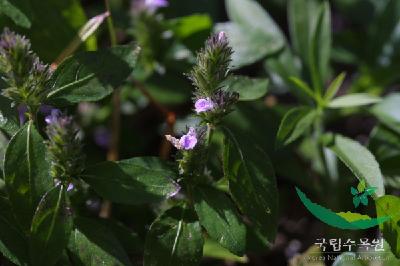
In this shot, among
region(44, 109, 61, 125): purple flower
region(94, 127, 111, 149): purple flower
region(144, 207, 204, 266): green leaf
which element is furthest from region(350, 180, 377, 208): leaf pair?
region(94, 127, 111, 149): purple flower

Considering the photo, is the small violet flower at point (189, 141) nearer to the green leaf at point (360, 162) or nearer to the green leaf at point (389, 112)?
the green leaf at point (360, 162)

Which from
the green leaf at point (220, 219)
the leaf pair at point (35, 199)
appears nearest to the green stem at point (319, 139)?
the green leaf at point (220, 219)

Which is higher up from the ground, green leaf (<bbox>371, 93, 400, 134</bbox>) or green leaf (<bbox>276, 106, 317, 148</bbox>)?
green leaf (<bbox>276, 106, 317, 148</bbox>)

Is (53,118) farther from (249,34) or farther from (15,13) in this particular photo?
(249,34)

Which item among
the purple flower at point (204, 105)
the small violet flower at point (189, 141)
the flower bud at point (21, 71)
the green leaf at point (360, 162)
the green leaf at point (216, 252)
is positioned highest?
the flower bud at point (21, 71)

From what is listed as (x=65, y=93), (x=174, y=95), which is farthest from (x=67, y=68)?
(x=174, y=95)

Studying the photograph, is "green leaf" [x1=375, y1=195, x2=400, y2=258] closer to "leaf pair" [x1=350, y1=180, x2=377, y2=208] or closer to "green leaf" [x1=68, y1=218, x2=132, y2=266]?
"leaf pair" [x1=350, y1=180, x2=377, y2=208]

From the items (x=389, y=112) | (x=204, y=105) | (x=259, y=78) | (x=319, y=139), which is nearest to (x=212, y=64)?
(x=204, y=105)
